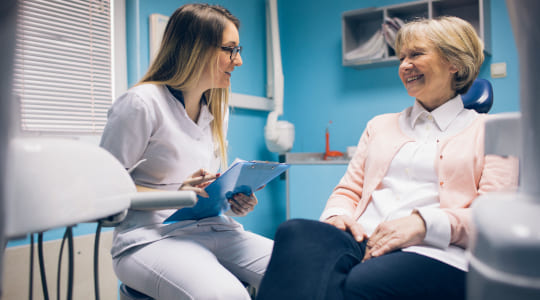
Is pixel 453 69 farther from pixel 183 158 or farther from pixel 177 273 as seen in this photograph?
pixel 177 273

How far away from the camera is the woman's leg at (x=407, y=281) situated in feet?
2.64

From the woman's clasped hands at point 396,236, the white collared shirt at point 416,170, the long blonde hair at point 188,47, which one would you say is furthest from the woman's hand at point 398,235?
the long blonde hair at point 188,47

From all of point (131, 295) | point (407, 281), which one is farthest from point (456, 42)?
point (131, 295)

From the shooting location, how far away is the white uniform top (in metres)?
1.18

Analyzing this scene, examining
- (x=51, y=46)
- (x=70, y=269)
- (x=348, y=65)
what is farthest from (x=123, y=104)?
(x=348, y=65)

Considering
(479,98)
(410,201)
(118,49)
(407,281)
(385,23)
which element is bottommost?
(407,281)

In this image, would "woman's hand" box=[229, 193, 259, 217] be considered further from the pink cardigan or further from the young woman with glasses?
the pink cardigan

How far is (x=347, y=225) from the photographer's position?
1.11 meters

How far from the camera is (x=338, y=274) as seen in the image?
2.81ft

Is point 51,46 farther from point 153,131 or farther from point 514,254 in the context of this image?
point 514,254

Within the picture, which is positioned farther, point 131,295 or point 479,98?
point 479,98

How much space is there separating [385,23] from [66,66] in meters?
2.10

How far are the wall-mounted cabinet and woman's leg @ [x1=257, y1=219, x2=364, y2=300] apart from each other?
6.98 ft

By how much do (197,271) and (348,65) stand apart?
2.43 meters
